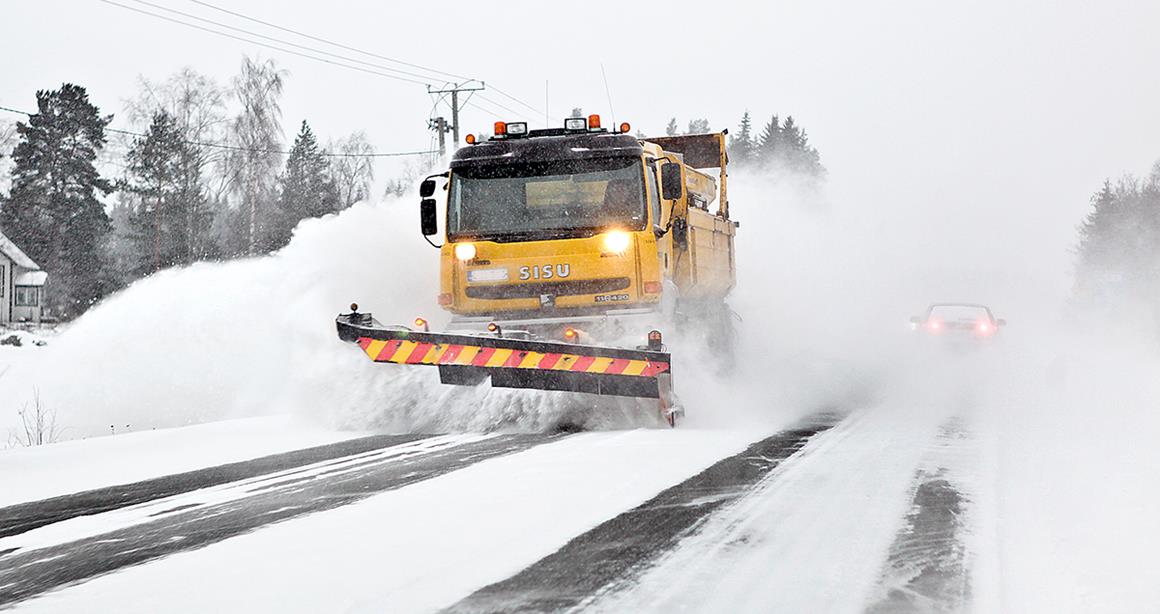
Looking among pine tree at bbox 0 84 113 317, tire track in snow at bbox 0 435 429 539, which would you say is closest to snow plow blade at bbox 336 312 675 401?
tire track in snow at bbox 0 435 429 539

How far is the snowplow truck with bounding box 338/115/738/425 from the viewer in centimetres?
953

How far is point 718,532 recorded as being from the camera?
5.41 m

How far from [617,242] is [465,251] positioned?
1.45 metres

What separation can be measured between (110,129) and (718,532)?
54072mm

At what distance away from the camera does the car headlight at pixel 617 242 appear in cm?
1007

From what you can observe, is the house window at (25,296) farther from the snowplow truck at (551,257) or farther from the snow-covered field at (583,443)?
the snowplow truck at (551,257)

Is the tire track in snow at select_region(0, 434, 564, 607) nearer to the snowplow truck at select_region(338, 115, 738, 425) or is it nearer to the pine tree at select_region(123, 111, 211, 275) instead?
the snowplow truck at select_region(338, 115, 738, 425)

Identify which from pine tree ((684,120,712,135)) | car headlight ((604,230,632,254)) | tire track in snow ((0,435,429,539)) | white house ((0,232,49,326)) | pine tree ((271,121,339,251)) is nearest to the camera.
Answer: tire track in snow ((0,435,429,539))

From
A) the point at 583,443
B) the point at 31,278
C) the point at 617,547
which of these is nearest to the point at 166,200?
the point at 31,278

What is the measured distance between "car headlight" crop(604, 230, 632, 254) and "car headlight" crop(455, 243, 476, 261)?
127cm

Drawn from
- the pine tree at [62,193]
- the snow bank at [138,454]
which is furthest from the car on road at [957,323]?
the pine tree at [62,193]

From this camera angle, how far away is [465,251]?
34.0ft

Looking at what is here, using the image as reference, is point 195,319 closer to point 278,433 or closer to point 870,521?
point 278,433

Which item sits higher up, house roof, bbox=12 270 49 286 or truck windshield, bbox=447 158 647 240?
house roof, bbox=12 270 49 286
